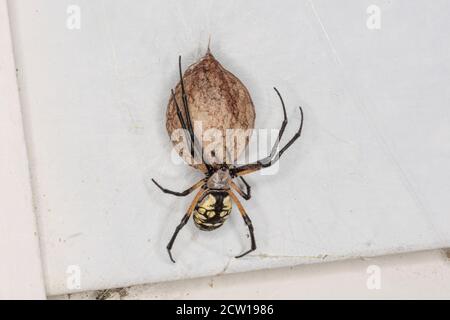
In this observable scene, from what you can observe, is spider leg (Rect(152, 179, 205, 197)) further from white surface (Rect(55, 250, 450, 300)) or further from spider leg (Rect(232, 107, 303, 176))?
white surface (Rect(55, 250, 450, 300))

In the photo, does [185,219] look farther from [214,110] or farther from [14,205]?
[14,205]

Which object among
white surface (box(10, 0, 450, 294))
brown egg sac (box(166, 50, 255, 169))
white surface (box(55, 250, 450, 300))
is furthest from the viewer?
white surface (box(55, 250, 450, 300))

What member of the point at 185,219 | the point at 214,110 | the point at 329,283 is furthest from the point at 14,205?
the point at 329,283

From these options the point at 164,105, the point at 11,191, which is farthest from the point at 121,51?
the point at 11,191

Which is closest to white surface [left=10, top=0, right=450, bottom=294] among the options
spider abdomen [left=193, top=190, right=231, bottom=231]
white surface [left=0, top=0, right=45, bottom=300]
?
white surface [left=0, top=0, right=45, bottom=300]

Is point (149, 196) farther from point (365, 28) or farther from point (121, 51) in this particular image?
point (365, 28)
